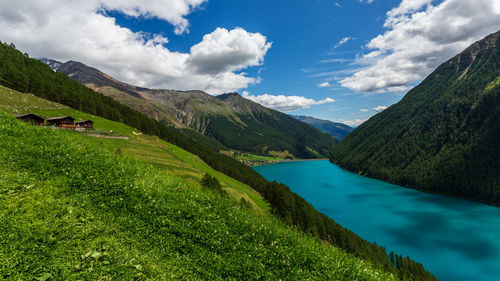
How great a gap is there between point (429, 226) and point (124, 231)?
142m

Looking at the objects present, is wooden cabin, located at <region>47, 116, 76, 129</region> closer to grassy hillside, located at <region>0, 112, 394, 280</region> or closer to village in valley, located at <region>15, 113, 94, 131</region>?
village in valley, located at <region>15, 113, 94, 131</region>

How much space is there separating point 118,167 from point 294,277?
1143cm

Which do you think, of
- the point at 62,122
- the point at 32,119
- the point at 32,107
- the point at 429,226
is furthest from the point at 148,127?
the point at 429,226

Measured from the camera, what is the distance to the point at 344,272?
822 centimetres

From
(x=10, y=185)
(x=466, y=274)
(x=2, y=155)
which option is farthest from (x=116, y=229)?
(x=466, y=274)

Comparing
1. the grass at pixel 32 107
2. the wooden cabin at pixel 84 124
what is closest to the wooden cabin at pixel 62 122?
the wooden cabin at pixel 84 124

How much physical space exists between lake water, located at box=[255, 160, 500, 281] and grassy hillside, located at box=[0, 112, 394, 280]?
90237 millimetres

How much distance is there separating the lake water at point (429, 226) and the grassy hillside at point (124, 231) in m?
90.2

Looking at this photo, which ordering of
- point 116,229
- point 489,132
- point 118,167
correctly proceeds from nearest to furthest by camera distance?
point 116,229, point 118,167, point 489,132

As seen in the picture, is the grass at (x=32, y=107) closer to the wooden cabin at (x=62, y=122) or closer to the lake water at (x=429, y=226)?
the wooden cabin at (x=62, y=122)

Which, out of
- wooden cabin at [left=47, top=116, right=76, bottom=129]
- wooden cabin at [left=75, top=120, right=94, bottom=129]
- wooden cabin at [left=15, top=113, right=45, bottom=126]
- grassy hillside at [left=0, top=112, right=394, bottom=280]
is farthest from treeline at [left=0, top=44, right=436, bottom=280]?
wooden cabin at [left=15, top=113, right=45, bottom=126]

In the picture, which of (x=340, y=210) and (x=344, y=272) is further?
(x=340, y=210)

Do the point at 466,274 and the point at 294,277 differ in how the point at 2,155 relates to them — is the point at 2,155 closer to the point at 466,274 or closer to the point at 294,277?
the point at 294,277

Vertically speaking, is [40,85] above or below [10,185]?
above
